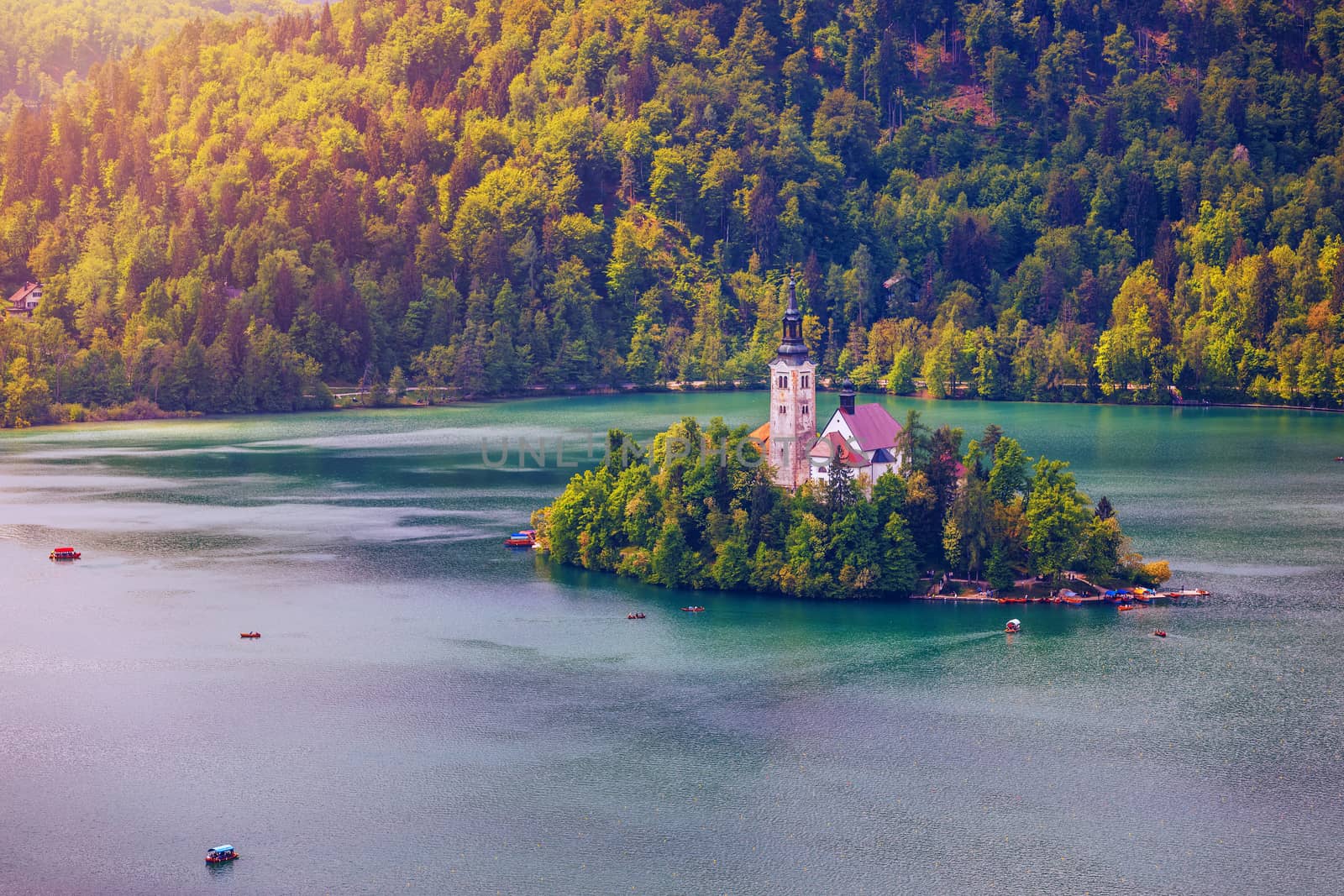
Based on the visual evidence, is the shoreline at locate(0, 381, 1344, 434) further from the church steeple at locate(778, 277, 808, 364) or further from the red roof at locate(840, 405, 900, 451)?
the church steeple at locate(778, 277, 808, 364)

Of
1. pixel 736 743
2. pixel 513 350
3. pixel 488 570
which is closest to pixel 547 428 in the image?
pixel 513 350

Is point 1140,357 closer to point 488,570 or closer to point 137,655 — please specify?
point 488,570

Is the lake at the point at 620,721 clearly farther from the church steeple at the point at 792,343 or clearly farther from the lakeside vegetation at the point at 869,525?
the church steeple at the point at 792,343

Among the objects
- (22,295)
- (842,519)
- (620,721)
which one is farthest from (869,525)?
(22,295)

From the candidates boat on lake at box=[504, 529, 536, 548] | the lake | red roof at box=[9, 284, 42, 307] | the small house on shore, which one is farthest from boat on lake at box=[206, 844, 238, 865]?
red roof at box=[9, 284, 42, 307]

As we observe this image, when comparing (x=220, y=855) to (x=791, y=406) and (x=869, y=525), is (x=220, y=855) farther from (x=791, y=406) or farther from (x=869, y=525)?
(x=791, y=406)

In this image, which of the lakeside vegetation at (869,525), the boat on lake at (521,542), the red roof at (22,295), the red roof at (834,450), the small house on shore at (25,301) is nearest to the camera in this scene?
the lakeside vegetation at (869,525)

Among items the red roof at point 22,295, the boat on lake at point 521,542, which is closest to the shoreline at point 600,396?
the red roof at point 22,295
